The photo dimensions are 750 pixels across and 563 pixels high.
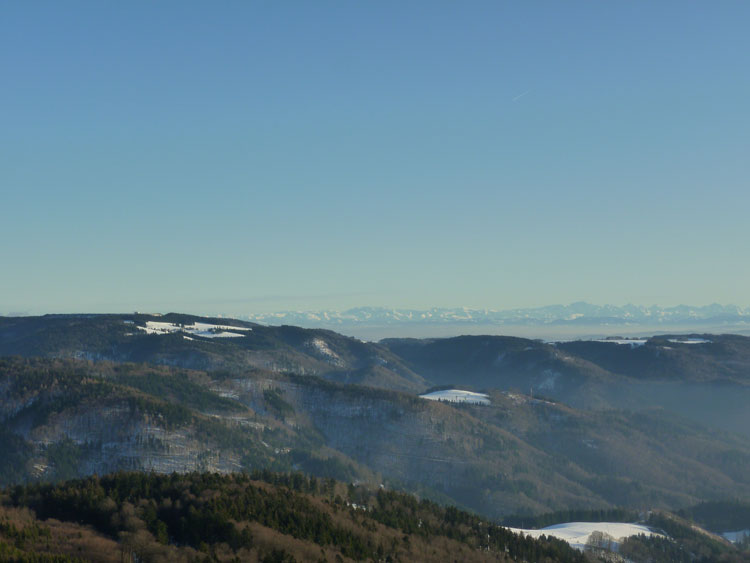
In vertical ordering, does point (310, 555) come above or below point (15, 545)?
below

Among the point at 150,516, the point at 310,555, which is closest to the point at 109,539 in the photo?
the point at 150,516

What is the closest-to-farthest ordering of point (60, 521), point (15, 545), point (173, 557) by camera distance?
point (15, 545) → point (173, 557) → point (60, 521)

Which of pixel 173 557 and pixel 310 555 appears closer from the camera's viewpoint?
pixel 173 557

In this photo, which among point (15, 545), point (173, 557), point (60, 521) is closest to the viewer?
point (15, 545)

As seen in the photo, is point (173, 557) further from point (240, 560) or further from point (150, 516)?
point (150, 516)

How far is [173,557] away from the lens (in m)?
170

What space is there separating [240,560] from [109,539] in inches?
1279

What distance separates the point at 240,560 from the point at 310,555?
75.5ft

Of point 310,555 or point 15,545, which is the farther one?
point 310,555

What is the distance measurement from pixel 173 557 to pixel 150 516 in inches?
1243

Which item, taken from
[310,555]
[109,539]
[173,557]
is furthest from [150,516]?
[310,555]

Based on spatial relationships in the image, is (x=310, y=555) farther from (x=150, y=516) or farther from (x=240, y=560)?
(x=150, y=516)

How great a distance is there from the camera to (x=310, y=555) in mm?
193750

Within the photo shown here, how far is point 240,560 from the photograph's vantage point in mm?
177250
